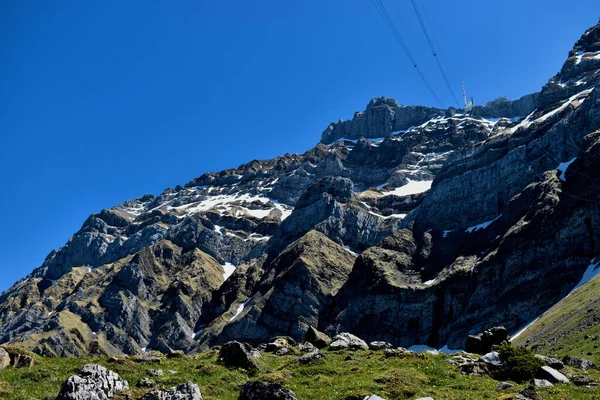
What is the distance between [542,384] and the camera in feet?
85.0

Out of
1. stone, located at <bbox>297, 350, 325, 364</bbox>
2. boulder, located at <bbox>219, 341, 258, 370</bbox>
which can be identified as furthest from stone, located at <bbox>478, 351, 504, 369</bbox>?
boulder, located at <bbox>219, 341, 258, 370</bbox>

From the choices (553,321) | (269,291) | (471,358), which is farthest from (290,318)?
(471,358)

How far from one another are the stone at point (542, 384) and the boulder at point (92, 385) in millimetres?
20704

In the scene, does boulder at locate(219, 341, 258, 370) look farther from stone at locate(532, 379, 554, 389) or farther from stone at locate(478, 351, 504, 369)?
stone at locate(532, 379, 554, 389)

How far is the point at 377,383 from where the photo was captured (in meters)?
26.9

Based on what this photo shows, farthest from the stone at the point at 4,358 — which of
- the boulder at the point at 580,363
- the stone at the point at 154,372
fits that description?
the boulder at the point at 580,363

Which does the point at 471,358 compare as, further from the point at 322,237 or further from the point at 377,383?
the point at 322,237

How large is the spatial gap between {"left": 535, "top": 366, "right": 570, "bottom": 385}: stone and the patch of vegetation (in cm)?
61

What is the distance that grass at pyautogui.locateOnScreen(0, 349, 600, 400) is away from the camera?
24703mm

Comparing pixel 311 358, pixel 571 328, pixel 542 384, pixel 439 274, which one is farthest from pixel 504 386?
pixel 439 274

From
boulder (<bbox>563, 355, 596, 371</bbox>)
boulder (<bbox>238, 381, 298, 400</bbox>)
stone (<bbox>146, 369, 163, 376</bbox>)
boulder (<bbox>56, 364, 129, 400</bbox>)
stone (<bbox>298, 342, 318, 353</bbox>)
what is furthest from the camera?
stone (<bbox>298, 342, 318, 353</bbox>)

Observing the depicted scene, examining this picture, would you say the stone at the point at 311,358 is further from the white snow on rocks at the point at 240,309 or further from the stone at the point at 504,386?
the white snow on rocks at the point at 240,309

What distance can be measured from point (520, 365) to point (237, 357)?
17481 mm

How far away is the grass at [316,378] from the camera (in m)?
24.7
